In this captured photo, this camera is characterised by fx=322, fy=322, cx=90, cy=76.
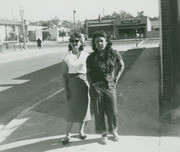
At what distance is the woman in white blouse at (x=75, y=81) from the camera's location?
16.5ft

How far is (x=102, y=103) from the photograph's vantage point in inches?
197

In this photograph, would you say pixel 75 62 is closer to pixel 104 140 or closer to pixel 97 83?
pixel 97 83

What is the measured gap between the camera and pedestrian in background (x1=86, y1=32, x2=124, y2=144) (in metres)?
4.92

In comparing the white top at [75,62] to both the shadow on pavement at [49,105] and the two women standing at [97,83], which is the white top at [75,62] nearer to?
the two women standing at [97,83]

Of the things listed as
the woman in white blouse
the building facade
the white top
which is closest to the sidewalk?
the woman in white blouse

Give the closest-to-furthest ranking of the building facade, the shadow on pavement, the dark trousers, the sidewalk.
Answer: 1. the sidewalk
2. the dark trousers
3. the shadow on pavement
4. the building facade

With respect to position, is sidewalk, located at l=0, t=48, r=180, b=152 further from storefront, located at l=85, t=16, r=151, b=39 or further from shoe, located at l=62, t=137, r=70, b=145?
storefront, located at l=85, t=16, r=151, b=39

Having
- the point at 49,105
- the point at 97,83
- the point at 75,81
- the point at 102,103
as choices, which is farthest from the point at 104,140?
the point at 49,105

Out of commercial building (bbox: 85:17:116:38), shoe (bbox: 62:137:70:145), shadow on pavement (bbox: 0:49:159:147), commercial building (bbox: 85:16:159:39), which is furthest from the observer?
commercial building (bbox: 85:17:116:38)

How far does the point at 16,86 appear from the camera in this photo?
1215 centimetres

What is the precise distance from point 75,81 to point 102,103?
542 millimetres

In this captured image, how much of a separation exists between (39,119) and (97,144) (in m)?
2.21

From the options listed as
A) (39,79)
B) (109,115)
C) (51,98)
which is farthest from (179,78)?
(39,79)

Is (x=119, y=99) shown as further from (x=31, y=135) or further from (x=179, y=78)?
(x=31, y=135)
